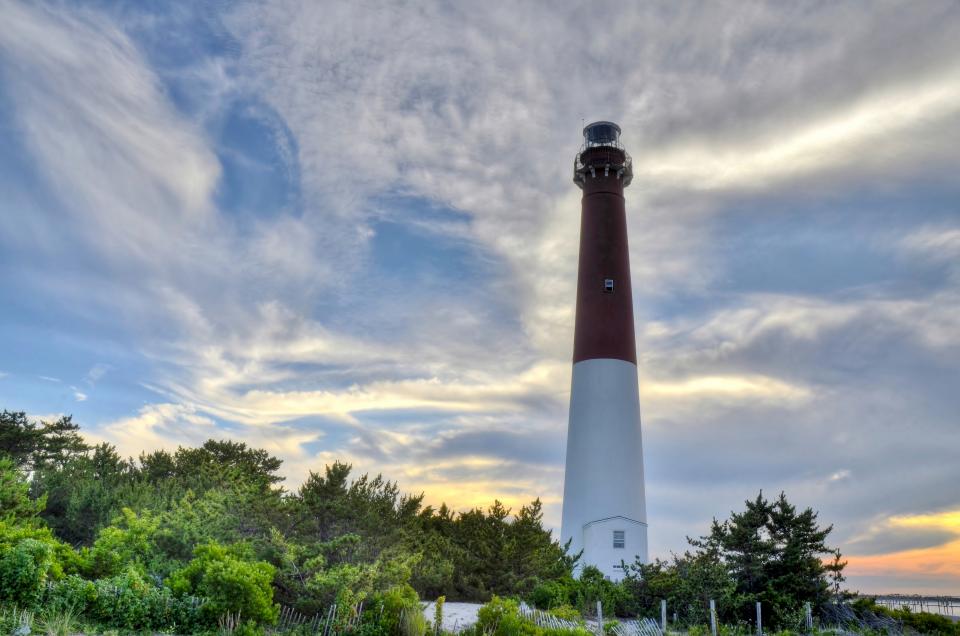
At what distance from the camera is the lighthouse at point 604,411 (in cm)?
2595

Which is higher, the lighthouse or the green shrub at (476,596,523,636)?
the lighthouse

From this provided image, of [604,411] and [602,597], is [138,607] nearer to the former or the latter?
[602,597]

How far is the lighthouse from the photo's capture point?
25953 millimetres

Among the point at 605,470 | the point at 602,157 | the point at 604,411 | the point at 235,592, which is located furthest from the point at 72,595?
the point at 602,157

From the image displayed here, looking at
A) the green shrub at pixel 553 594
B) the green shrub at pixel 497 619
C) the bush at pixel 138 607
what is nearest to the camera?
the green shrub at pixel 497 619

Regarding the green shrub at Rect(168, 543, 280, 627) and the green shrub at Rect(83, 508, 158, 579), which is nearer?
the green shrub at Rect(168, 543, 280, 627)

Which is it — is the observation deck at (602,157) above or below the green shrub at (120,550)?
above

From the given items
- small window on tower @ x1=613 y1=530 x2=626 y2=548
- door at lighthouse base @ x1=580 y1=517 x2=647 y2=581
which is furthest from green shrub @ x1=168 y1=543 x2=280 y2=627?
small window on tower @ x1=613 y1=530 x2=626 y2=548

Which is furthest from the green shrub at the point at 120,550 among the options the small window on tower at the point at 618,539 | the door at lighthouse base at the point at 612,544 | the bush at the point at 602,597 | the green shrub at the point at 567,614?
the small window on tower at the point at 618,539

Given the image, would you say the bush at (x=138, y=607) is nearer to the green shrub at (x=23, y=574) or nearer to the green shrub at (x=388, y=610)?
the green shrub at (x=23, y=574)

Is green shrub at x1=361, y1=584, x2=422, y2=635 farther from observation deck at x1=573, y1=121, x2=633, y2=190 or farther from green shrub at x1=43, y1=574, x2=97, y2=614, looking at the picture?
observation deck at x1=573, y1=121, x2=633, y2=190

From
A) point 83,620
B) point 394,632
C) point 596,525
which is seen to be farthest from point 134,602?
point 596,525

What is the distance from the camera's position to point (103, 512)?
31.8 meters

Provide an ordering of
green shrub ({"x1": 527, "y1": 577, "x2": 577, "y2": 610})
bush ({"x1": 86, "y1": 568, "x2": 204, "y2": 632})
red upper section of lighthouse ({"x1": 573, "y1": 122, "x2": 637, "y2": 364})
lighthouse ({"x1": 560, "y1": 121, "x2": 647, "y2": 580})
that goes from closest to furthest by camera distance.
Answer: bush ({"x1": 86, "y1": 568, "x2": 204, "y2": 632})
green shrub ({"x1": 527, "y1": 577, "x2": 577, "y2": 610})
lighthouse ({"x1": 560, "y1": 121, "x2": 647, "y2": 580})
red upper section of lighthouse ({"x1": 573, "y1": 122, "x2": 637, "y2": 364})
